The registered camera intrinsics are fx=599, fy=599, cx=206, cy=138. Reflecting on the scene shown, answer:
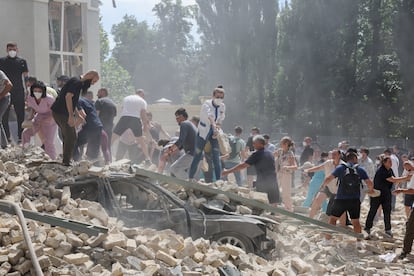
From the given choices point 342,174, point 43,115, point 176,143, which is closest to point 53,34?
point 43,115

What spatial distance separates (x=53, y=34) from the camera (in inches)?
740

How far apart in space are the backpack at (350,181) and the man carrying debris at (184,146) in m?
2.68

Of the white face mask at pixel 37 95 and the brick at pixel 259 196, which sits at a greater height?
the white face mask at pixel 37 95

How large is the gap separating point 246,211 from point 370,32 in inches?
1244

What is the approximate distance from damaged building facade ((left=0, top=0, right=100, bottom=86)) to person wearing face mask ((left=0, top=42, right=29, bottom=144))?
6626 mm

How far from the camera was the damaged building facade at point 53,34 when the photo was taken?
17.6 m

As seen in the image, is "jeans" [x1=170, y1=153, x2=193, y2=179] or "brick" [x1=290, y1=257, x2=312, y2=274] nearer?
"brick" [x1=290, y1=257, x2=312, y2=274]

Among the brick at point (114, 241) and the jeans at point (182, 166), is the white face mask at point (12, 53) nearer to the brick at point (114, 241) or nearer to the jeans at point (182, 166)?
the jeans at point (182, 166)

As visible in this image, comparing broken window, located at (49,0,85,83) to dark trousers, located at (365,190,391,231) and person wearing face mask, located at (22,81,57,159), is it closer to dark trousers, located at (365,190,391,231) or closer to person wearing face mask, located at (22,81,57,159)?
person wearing face mask, located at (22,81,57,159)

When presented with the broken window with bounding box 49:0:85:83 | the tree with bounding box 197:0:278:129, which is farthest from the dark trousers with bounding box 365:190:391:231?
the tree with bounding box 197:0:278:129

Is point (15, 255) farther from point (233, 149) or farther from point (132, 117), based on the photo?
point (233, 149)

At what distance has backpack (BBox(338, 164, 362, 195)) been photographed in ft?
33.4

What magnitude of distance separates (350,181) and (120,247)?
4.80m

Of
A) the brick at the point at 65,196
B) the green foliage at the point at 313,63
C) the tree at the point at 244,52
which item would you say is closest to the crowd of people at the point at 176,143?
the brick at the point at 65,196
